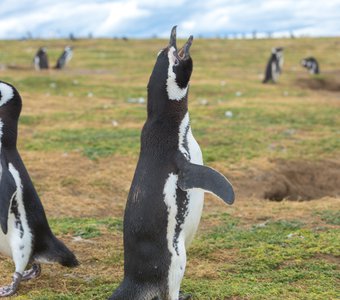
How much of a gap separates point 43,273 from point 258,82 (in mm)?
16862

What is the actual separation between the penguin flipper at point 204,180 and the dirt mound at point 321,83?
1804 centimetres

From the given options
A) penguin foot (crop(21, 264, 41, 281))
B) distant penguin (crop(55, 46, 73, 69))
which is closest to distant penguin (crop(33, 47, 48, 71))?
distant penguin (crop(55, 46, 73, 69))

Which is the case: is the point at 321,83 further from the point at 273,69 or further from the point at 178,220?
the point at 178,220

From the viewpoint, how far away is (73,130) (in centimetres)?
1119

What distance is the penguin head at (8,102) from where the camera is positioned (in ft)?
15.3

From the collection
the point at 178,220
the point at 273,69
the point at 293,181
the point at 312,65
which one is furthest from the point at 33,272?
the point at 312,65

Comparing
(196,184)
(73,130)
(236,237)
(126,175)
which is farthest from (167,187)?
(73,130)

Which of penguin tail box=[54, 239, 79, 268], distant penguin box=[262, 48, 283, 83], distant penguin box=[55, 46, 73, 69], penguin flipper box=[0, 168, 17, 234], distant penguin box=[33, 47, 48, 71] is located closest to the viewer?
penguin flipper box=[0, 168, 17, 234]

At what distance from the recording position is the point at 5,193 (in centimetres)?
417

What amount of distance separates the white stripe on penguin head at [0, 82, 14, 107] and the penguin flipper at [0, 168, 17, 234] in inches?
26.5

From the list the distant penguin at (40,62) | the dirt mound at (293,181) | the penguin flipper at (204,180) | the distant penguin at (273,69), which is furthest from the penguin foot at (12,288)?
the distant penguin at (40,62)

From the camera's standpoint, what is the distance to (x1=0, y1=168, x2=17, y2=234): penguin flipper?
4.10m

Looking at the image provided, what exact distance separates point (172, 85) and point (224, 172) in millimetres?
4633

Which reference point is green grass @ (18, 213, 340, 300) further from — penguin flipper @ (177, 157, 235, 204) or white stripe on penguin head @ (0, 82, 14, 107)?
white stripe on penguin head @ (0, 82, 14, 107)
